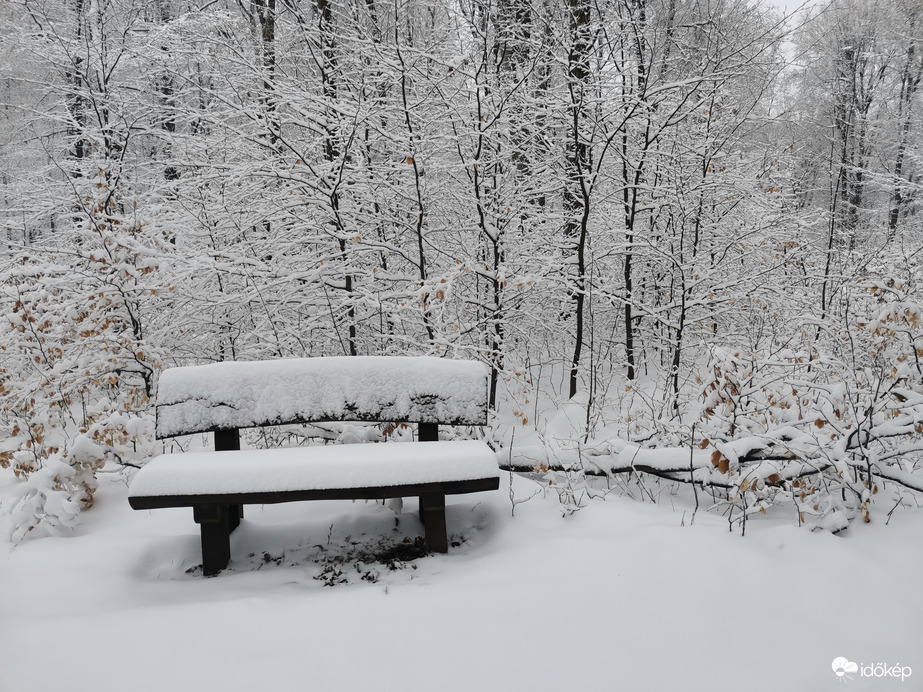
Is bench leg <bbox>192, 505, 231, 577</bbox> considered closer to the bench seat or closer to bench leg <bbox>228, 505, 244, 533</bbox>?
the bench seat

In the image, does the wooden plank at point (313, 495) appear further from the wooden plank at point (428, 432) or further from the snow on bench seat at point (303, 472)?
the wooden plank at point (428, 432)

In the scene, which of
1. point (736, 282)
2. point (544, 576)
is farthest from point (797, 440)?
point (736, 282)

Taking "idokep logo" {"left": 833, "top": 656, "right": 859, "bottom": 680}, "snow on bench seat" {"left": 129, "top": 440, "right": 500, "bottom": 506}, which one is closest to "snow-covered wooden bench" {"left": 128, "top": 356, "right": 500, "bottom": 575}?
"snow on bench seat" {"left": 129, "top": 440, "right": 500, "bottom": 506}

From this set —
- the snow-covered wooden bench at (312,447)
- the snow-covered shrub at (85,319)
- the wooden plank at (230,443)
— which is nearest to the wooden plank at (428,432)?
the snow-covered wooden bench at (312,447)

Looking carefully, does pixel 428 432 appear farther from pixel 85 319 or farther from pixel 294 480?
pixel 85 319

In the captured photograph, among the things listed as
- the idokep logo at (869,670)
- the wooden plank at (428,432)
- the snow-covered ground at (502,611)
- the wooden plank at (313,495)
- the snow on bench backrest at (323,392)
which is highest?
the snow on bench backrest at (323,392)

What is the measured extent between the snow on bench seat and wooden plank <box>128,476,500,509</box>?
0.06 feet

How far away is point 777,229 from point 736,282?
3.20 ft

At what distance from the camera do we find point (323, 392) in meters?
3.24

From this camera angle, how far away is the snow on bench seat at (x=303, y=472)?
2576mm

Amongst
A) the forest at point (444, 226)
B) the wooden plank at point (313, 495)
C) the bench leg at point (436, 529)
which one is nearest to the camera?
the wooden plank at point (313, 495)

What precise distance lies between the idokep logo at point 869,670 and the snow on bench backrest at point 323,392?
1844 mm

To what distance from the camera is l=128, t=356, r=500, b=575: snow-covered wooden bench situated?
2613mm

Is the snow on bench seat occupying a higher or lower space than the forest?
lower
